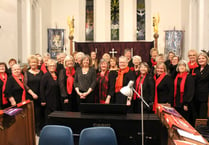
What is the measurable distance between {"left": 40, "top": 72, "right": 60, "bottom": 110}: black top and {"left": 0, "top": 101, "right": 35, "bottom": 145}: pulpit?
0.90m

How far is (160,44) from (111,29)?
2.79 metres

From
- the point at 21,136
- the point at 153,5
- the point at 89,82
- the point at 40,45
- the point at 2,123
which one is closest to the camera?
the point at 2,123

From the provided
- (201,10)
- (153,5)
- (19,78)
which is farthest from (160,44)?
(19,78)

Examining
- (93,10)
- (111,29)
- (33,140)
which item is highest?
(93,10)

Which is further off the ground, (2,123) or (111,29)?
(111,29)

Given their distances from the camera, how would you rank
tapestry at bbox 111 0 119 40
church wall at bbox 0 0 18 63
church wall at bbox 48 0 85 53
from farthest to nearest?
tapestry at bbox 111 0 119 40
church wall at bbox 48 0 85 53
church wall at bbox 0 0 18 63

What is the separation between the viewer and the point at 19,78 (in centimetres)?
497

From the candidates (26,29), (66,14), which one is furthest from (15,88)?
(66,14)

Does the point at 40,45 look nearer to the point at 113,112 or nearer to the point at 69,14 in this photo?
the point at 69,14

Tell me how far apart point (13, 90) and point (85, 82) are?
1421 millimetres

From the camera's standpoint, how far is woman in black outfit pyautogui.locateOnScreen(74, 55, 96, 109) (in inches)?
193

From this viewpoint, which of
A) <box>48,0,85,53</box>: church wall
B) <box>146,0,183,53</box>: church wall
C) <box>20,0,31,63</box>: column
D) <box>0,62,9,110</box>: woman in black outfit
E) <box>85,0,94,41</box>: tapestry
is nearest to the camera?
<box>0,62,9,110</box>: woman in black outfit

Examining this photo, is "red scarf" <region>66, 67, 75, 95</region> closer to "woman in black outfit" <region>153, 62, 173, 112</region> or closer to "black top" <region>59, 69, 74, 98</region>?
"black top" <region>59, 69, 74, 98</region>

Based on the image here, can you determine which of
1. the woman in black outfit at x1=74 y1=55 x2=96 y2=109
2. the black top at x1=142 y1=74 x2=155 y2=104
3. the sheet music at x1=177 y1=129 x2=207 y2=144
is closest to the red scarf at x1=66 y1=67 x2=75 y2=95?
the woman in black outfit at x1=74 y1=55 x2=96 y2=109
